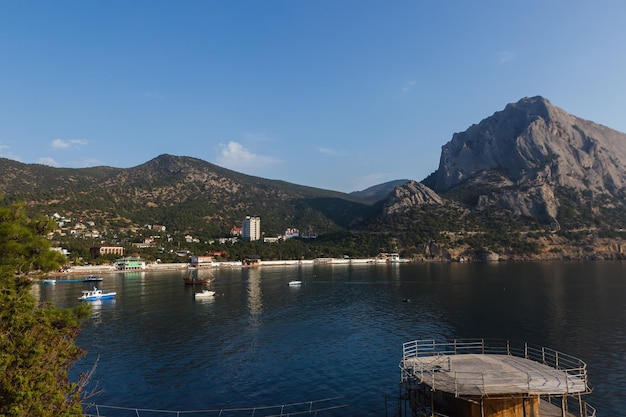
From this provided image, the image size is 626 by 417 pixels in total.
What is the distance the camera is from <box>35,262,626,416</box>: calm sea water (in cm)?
3825

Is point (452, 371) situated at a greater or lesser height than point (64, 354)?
lesser

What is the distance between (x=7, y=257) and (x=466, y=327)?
199ft

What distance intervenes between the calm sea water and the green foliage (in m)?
18.1

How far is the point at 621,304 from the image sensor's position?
81125 mm

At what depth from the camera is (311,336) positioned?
60156 mm

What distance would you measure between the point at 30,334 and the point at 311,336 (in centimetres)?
4575

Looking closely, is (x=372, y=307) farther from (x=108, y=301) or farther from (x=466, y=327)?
(x=108, y=301)

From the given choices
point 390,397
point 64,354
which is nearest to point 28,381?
point 64,354

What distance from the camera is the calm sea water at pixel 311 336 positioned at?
1506 inches

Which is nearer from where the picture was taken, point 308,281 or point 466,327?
point 466,327

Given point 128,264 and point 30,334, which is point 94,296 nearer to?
point 30,334

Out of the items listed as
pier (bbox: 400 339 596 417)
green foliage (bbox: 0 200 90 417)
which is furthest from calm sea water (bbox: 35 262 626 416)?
green foliage (bbox: 0 200 90 417)

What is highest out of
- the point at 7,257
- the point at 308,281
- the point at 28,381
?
the point at 7,257

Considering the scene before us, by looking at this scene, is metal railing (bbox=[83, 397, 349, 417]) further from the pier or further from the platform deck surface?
the platform deck surface
